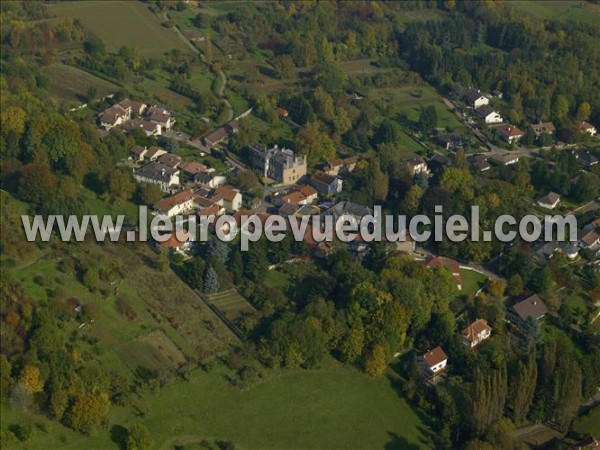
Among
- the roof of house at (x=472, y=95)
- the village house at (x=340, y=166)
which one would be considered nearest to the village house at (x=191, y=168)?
the village house at (x=340, y=166)

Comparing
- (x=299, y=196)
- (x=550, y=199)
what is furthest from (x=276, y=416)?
(x=550, y=199)

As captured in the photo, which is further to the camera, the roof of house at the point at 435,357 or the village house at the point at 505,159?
the village house at the point at 505,159

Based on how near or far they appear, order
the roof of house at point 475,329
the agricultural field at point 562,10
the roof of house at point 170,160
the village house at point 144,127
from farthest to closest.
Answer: the agricultural field at point 562,10, the village house at point 144,127, the roof of house at point 170,160, the roof of house at point 475,329

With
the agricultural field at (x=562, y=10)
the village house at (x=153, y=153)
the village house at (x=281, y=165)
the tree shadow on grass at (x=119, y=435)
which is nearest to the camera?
the tree shadow on grass at (x=119, y=435)

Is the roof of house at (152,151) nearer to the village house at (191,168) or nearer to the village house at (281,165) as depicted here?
the village house at (191,168)

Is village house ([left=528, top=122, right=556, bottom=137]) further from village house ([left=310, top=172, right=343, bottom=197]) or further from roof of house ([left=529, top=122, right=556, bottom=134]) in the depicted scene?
village house ([left=310, top=172, right=343, bottom=197])

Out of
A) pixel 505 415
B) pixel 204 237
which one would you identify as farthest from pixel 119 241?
pixel 505 415
